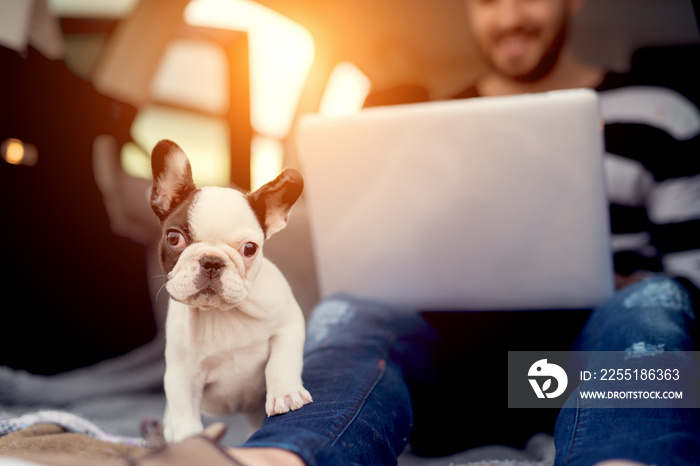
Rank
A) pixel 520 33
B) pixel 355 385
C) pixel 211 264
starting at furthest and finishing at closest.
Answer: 1. pixel 520 33
2. pixel 355 385
3. pixel 211 264

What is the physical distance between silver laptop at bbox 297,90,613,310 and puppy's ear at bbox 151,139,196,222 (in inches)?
20.2

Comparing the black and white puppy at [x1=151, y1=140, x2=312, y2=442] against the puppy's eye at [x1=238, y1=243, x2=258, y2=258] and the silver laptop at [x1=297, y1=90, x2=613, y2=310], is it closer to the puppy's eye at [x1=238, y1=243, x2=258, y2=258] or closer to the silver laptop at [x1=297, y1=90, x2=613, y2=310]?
the puppy's eye at [x1=238, y1=243, x2=258, y2=258]

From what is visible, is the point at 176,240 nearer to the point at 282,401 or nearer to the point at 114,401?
the point at 282,401

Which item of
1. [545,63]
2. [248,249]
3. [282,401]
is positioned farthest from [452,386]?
[545,63]

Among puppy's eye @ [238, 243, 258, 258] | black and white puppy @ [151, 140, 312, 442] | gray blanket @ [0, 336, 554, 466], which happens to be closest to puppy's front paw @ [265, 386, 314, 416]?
black and white puppy @ [151, 140, 312, 442]

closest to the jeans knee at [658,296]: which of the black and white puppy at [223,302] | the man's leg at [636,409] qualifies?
the man's leg at [636,409]

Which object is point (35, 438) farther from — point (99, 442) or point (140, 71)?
point (140, 71)

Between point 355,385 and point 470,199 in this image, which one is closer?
point 355,385

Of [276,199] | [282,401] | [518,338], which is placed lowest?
[518,338]

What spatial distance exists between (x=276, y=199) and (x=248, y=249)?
2.5 inches

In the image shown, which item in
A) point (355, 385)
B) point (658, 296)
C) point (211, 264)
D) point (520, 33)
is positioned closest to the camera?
point (211, 264)

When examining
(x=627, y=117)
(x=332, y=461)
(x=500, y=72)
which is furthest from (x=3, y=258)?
(x=627, y=117)

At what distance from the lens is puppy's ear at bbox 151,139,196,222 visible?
472 mm

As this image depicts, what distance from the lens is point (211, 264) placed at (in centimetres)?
45
